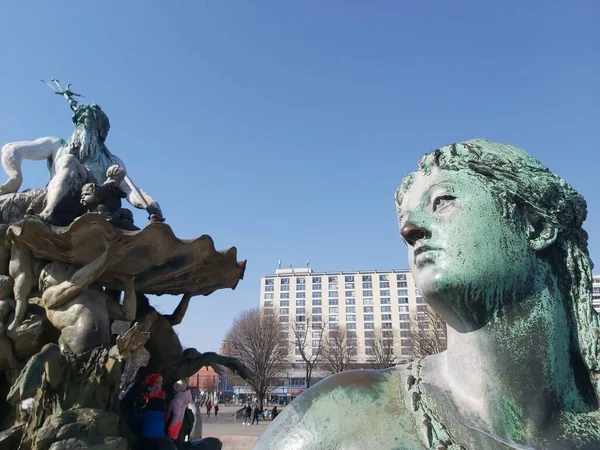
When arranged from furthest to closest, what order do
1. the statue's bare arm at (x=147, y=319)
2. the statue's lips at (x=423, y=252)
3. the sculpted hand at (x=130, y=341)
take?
the statue's bare arm at (x=147, y=319), the sculpted hand at (x=130, y=341), the statue's lips at (x=423, y=252)

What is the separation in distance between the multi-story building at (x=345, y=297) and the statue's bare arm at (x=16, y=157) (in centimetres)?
8424

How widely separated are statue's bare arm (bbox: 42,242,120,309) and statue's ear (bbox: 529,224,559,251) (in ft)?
17.3

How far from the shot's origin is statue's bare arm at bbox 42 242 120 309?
544 centimetres

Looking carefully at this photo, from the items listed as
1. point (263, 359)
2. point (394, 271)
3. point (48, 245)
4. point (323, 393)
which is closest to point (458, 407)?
point (323, 393)

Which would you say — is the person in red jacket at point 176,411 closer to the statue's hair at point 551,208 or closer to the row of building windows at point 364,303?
the statue's hair at point 551,208

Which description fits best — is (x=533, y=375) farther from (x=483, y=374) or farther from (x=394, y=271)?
(x=394, y=271)

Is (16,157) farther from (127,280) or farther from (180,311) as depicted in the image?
(180,311)

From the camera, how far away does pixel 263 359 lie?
38.2 meters

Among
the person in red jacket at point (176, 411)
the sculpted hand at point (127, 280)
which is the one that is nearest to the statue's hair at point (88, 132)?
the sculpted hand at point (127, 280)

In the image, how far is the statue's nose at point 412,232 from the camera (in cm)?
110

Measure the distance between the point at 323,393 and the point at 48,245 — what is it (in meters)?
5.36

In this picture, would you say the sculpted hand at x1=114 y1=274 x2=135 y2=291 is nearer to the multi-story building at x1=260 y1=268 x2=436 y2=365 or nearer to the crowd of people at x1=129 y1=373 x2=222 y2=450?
the crowd of people at x1=129 y1=373 x2=222 y2=450

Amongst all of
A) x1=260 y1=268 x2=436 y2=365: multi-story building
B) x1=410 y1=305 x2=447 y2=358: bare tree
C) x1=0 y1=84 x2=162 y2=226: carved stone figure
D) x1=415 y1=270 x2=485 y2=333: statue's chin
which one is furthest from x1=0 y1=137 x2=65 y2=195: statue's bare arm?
x1=260 y1=268 x2=436 y2=365: multi-story building

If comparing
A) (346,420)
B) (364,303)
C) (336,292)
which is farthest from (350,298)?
(346,420)
